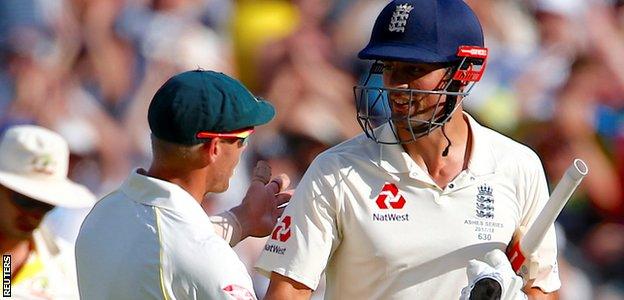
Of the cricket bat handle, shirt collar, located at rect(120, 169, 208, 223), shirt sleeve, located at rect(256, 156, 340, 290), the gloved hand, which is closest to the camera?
shirt collar, located at rect(120, 169, 208, 223)

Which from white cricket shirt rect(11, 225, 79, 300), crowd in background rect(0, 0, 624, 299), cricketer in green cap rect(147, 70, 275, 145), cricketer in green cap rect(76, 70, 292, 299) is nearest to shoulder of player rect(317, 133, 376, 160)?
cricketer in green cap rect(76, 70, 292, 299)

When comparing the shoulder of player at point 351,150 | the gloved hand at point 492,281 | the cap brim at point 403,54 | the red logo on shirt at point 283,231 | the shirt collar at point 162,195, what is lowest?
the gloved hand at point 492,281

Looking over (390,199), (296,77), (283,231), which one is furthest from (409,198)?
(296,77)

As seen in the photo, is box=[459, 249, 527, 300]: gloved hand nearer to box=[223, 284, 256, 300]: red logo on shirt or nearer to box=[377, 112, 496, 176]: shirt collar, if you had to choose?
box=[377, 112, 496, 176]: shirt collar

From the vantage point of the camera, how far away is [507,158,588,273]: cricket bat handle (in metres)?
3.52

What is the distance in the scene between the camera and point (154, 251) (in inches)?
121

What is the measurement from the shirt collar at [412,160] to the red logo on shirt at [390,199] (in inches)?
2.0

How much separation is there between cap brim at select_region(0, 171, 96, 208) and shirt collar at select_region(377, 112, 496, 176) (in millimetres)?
1476

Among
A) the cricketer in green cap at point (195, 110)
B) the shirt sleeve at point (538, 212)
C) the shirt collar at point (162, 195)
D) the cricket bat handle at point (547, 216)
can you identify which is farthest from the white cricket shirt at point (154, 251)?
the shirt sleeve at point (538, 212)

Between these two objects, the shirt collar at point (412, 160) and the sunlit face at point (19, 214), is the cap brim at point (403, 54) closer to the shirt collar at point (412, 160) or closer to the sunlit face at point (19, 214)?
the shirt collar at point (412, 160)

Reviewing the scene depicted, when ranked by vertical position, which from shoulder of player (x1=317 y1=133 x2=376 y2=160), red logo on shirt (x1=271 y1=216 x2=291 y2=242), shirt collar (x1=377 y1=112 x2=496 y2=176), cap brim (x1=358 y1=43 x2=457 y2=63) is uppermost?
cap brim (x1=358 y1=43 x2=457 y2=63)

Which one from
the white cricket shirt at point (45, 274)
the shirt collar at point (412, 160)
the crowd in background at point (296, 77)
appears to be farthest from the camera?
the crowd in background at point (296, 77)

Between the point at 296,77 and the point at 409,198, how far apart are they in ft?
8.87

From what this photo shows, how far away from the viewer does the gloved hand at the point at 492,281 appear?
11.1ft
